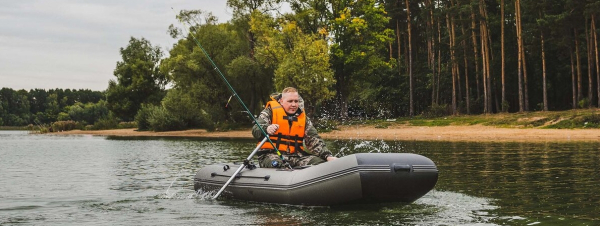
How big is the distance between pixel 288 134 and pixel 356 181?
6.71ft

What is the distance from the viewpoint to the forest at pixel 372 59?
39.3 meters

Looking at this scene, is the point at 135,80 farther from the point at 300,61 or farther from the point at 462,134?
the point at 462,134

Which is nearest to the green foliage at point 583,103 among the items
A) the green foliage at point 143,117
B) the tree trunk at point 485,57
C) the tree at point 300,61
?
the tree trunk at point 485,57

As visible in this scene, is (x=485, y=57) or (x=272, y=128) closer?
(x=272, y=128)

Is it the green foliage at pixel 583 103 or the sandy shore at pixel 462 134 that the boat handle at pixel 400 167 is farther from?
the green foliage at pixel 583 103

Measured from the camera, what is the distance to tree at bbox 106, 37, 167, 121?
64.8 m

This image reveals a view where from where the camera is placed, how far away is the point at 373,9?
4397 centimetres

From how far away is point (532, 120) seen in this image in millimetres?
33000

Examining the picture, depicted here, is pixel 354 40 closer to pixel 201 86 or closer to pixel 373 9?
pixel 373 9

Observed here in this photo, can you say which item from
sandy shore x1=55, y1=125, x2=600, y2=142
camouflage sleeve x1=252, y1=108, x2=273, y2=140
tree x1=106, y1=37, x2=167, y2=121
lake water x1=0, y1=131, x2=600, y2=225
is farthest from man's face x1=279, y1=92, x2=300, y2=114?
tree x1=106, y1=37, x2=167, y2=121

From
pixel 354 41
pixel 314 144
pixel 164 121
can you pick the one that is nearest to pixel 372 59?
pixel 354 41

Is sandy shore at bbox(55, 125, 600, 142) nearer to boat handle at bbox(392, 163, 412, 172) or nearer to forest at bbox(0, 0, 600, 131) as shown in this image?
forest at bbox(0, 0, 600, 131)

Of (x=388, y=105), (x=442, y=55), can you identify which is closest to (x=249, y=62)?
(x=388, y=105)

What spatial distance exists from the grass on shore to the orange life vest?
2329cm
